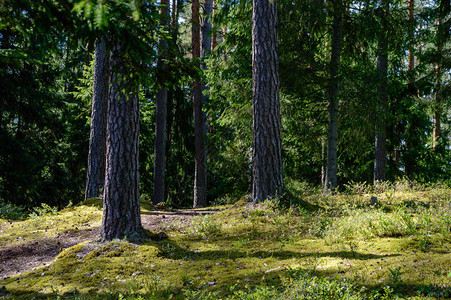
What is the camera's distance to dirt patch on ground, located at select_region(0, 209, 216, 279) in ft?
20.0

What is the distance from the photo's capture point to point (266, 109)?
763 centimetres

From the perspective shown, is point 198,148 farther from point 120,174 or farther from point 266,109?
point 120,174

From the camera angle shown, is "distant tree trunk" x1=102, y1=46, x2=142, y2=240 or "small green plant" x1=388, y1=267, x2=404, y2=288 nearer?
"small green plant" x1=388, y1=267, x2=404, y2=288

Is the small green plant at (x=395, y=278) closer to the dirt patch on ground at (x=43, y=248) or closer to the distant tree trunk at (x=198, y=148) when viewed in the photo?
the dirt patch on ground at (x=43, y=248)

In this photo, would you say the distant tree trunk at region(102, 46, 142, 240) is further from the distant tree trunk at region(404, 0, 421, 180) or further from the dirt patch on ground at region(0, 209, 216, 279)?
the distant tree trunk at region(404, 0, 421, 180)

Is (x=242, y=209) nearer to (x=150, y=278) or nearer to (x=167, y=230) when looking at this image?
(x=167, y=230)

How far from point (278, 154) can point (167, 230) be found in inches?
129

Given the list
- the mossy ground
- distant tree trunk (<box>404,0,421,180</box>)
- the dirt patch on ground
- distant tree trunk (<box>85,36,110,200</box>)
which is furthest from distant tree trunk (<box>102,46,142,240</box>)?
distant tree trunk (<box>404,0,421,180</box>)

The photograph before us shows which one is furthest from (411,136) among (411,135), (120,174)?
(120,174)

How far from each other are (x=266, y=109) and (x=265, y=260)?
12.7 feet

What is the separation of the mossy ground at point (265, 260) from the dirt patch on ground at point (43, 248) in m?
0.40

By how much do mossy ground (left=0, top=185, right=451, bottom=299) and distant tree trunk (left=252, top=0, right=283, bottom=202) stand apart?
58 cm

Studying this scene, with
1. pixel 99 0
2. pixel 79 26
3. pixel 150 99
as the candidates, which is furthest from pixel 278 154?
pixel 150 99

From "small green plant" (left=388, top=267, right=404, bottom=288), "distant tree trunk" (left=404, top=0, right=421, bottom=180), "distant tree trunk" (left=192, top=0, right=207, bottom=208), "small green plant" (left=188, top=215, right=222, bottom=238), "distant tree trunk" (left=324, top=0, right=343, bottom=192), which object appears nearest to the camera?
"small green plant" (left=388, top=267, right=404, bottom=288)
